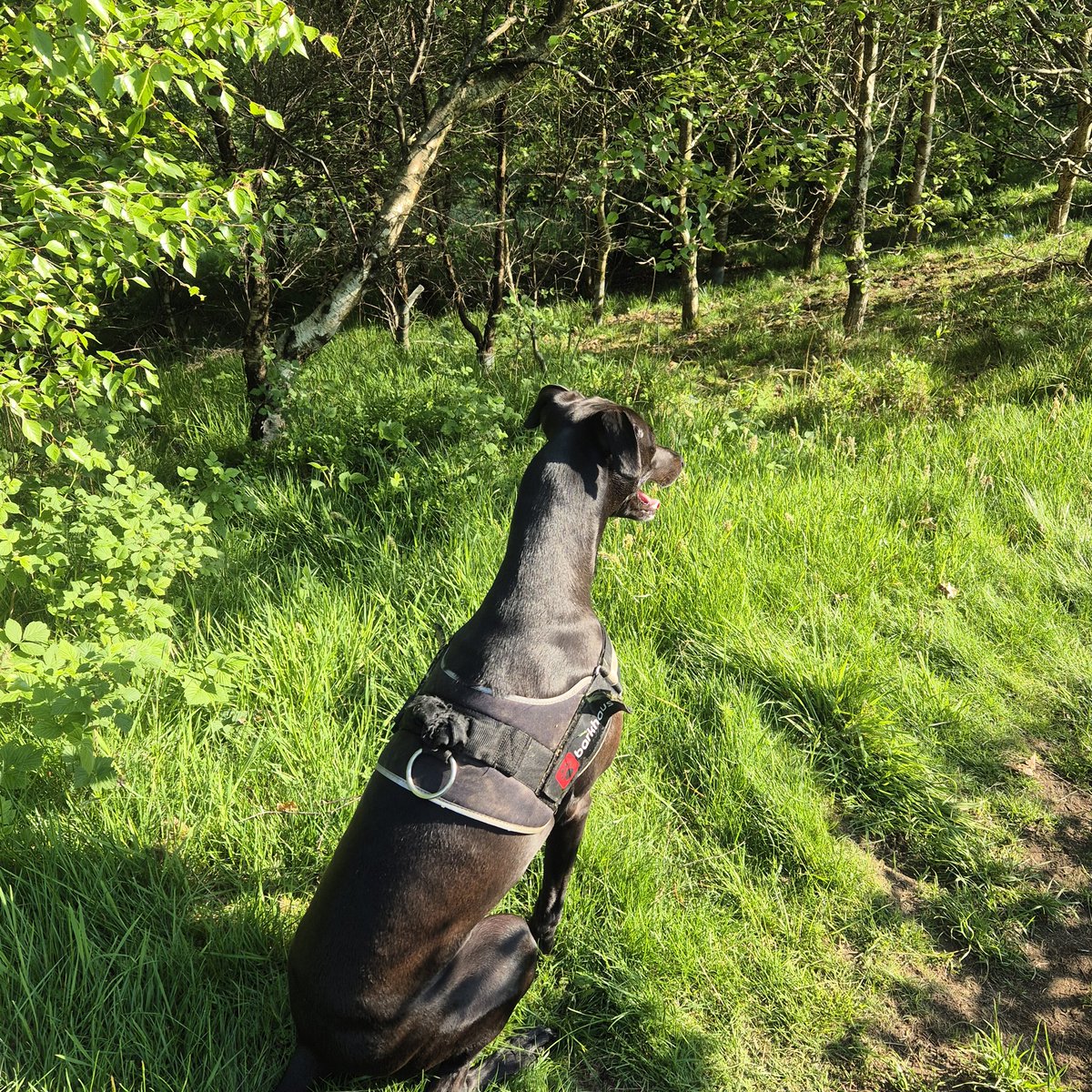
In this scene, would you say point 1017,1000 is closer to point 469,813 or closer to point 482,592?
point 469,813

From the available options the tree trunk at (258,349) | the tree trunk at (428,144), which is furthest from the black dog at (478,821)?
the tree trunk at (258,349)

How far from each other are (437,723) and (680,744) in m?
1.38

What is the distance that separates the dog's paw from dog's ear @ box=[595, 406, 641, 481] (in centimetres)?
94

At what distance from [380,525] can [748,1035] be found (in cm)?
302

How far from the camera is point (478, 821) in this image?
199 centimetres

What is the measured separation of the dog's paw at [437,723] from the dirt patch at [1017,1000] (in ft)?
5.32

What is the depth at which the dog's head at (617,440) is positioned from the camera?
2.45 meters

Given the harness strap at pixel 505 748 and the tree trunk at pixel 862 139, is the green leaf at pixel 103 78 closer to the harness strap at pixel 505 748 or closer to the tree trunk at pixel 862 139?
the harness strap at pixel 505 748

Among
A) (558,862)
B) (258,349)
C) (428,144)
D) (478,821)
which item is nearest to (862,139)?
(428,144)

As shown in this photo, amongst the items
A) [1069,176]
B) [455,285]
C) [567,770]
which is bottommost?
[567,770]

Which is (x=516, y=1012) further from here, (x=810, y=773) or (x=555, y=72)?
(x=555, y=72)

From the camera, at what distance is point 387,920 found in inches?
72.6

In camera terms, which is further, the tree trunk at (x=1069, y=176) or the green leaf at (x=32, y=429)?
the tree trunk at (x=1069, y=176)

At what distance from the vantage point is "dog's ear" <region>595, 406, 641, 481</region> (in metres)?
2.43
